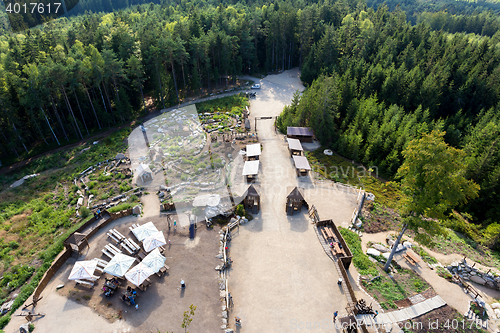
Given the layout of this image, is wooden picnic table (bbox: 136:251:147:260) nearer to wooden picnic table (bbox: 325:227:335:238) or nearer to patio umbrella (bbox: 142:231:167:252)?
patio umbrella (bbox: 142:231:167:252)

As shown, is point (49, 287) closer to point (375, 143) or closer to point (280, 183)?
point (280, 183)

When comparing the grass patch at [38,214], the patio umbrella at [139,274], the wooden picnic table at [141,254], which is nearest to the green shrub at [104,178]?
the grass patch at [38,214]

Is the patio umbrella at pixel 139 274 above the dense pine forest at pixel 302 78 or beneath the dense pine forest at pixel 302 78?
beneath

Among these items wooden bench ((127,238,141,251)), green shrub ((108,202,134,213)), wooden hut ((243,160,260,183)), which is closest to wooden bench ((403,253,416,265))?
wooden hut ((243,160,260,183))

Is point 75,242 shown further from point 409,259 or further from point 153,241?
point 409,259

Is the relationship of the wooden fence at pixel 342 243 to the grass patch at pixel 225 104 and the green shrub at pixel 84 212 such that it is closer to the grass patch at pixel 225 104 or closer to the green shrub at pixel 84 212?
the green shrub at pixel 84 212
